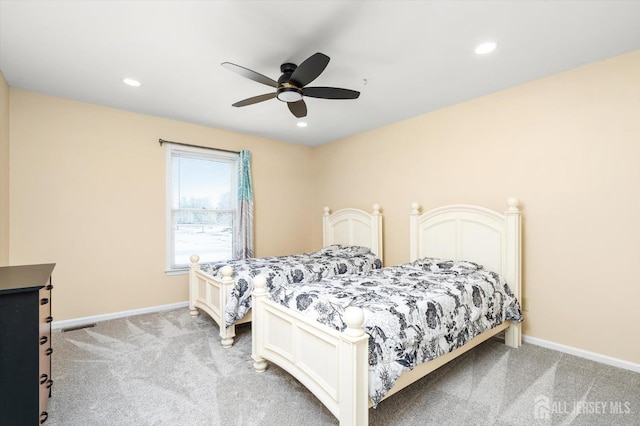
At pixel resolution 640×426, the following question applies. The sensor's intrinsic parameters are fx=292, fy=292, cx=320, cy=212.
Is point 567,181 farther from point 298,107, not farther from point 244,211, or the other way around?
point 244,211

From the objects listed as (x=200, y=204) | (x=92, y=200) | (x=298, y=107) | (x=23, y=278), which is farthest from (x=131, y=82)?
(x=23, y=278)

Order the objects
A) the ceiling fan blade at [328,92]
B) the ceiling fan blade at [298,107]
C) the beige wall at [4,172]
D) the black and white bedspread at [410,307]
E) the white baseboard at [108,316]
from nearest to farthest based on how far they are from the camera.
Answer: the black and white bedspread at [410,307], the ceiling fan blade at [328,92], the ceiling fan blade at [298,107], the beige wall at [4,172], the white baseboard at [108,316]

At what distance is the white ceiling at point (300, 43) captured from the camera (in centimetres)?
191

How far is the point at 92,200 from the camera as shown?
11.5 feet

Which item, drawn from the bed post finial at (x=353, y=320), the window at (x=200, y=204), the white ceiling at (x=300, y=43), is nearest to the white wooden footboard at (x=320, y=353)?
the bed post finial at (x=353, y=320)

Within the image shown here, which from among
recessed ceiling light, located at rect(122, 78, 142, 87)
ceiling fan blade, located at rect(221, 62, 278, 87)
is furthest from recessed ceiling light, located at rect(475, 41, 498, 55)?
recessed ceiling light, located at rect(122, 78, 142, 87)

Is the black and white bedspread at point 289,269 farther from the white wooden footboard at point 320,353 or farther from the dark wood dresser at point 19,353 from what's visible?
the dark wood dresser at point 19,353

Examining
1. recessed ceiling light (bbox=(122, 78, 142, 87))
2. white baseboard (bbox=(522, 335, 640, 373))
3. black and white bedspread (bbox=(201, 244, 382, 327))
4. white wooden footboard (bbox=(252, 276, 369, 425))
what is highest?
recessed ceiling light (bbox=(122, 78, 142, 87))

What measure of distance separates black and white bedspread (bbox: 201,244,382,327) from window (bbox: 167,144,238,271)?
698 millimetres

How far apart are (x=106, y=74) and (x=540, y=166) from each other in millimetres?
4265

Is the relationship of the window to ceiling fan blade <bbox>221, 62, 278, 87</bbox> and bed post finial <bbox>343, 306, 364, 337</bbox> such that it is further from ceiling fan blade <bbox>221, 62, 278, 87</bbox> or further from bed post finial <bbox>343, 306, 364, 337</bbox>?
bed post finial <bbox>343, 306, 364, 337</bbox>

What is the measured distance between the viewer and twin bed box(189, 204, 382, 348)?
2.94m

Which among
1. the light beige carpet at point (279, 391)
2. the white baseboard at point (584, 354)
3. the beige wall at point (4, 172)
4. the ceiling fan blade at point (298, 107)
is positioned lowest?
the light beige carpet at point (279, 391)

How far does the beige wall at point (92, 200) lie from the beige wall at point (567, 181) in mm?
3536
